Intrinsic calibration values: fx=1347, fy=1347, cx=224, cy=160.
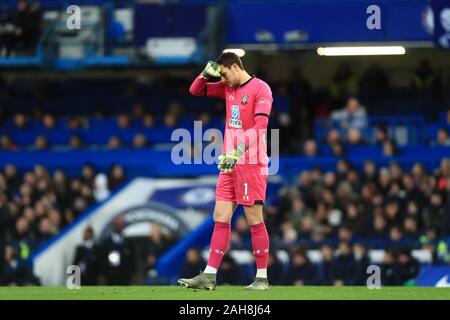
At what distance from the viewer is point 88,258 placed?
70.8ft

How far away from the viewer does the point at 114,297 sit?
11477 mm

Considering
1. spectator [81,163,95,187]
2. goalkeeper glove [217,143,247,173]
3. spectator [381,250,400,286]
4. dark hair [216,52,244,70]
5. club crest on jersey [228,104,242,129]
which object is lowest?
spectator [381,250,400,286]

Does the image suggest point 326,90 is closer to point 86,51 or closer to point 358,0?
point 358,0

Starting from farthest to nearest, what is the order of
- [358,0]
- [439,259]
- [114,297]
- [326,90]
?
[326,90] < [358,0] < [439,259] < [114,297]

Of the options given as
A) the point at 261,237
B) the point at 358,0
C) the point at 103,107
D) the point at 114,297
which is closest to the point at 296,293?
the point at 261,237

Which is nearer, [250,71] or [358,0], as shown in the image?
[358,0]

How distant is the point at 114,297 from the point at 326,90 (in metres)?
15.0

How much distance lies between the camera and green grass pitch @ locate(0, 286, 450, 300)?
1131cm

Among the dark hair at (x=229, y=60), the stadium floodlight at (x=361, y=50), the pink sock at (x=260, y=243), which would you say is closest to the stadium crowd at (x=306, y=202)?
the stadium floodlight at (x=361, y=50)

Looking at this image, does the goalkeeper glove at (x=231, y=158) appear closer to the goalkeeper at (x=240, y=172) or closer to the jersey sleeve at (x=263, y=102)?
the goalkeeper at (x=240, y=172)

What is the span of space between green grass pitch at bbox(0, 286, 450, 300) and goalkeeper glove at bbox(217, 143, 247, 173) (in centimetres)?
110

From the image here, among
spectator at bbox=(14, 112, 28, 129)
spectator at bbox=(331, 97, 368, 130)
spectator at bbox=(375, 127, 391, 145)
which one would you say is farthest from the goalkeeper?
spectator at bbox=(14, 112, 28, 129)

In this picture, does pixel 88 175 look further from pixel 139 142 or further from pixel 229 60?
pixel 229 60

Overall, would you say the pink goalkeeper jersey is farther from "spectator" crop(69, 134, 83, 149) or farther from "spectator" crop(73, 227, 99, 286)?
"spectator" crop(69, 134, 83, 149)
